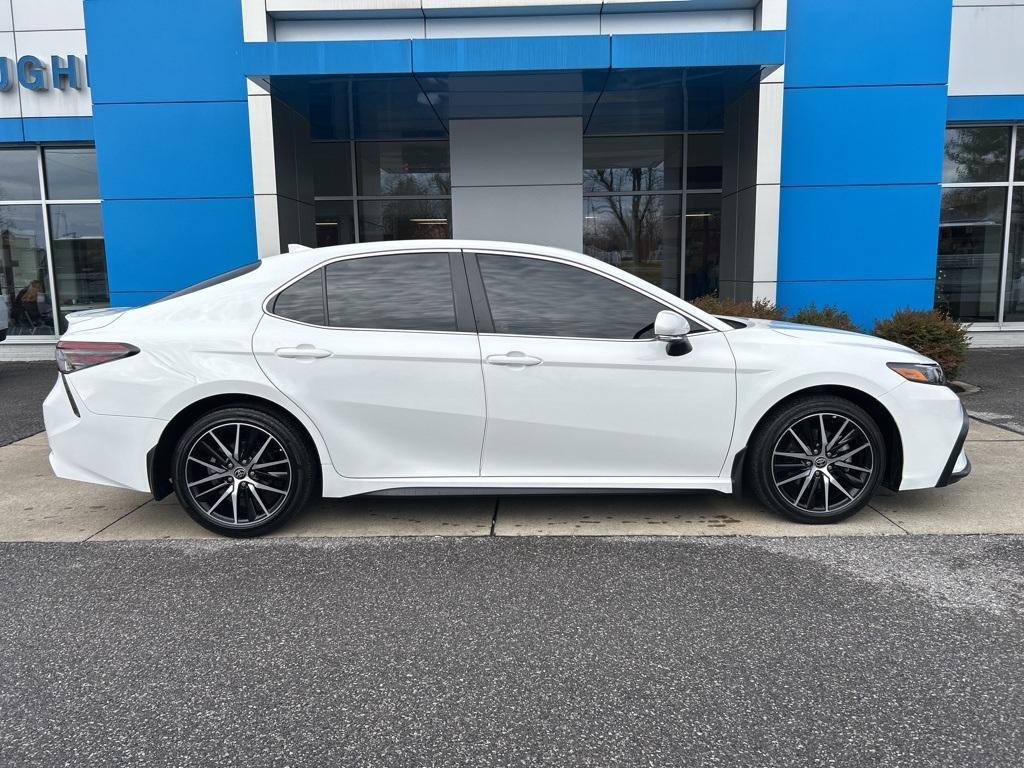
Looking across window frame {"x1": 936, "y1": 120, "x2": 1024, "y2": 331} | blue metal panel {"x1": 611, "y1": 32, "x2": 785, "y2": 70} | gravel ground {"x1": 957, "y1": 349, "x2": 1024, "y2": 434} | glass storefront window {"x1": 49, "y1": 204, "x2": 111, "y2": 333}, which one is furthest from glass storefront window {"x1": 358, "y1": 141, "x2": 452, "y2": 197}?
gravel ground {"x1": 957, "y1": 349, "x2": 1024, "y2": 434}

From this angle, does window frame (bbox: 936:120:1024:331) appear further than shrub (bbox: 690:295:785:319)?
Yes

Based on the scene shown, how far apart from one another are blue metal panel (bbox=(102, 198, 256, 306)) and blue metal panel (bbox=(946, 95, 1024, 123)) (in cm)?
1053

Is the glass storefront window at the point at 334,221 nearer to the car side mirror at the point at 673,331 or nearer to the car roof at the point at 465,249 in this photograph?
the car roof at the point at 465,249

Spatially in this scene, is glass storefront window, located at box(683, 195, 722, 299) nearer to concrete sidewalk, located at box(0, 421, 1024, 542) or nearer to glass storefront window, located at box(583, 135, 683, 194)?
glass storefront window, located at box(583, 135, 683, 194)

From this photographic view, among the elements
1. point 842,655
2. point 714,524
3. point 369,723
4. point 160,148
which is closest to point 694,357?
point 714,524

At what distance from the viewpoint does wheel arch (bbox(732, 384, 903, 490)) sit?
4.48 m

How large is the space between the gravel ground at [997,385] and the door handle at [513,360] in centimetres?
516

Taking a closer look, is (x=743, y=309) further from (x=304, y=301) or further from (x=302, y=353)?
(x=302, y=353)

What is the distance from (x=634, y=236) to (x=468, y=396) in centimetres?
1029

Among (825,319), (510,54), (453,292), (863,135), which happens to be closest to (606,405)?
(453,292)

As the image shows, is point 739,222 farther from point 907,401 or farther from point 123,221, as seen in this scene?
point 123,221

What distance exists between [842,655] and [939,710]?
426 mm

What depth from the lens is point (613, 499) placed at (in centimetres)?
515

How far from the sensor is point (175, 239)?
10.2 m
